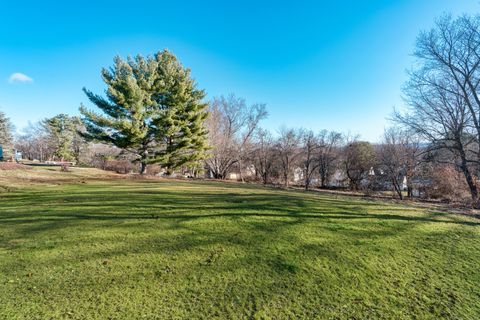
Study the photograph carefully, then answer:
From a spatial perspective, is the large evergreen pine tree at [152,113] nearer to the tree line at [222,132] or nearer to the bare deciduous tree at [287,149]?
the tree line at [222,132]

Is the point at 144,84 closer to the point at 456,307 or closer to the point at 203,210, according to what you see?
the point at 203,210

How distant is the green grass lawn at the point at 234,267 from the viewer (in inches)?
88.2

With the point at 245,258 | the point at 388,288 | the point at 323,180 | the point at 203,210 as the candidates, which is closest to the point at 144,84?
the point at 203,210

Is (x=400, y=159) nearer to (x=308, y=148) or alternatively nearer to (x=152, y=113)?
(x=308, y=148)

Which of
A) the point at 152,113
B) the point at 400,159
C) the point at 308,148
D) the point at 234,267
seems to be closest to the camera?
the point at 234,267

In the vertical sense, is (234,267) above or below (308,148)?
below

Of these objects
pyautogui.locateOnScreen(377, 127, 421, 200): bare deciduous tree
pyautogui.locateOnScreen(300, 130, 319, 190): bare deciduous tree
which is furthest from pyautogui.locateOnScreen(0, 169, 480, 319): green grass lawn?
pyautogui.locateOnScreen(300, 130, 319, 190): bare deciduous tree

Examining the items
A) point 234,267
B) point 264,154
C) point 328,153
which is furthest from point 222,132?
point 234,267

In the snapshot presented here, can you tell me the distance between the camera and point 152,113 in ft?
58.7

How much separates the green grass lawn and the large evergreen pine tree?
12632 millimetres

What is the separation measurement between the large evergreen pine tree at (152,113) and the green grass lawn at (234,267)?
1263 centimetres

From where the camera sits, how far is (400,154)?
21.6m

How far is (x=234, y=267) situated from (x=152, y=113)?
17.3 m

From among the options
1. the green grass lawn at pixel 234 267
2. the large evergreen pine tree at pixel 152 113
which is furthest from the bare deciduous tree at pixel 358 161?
the green grass lawn at pixel 234 267
